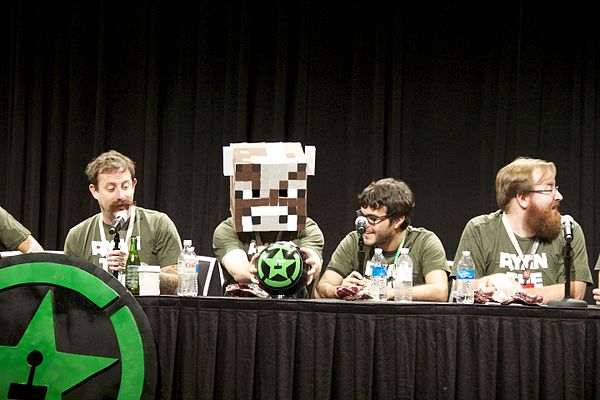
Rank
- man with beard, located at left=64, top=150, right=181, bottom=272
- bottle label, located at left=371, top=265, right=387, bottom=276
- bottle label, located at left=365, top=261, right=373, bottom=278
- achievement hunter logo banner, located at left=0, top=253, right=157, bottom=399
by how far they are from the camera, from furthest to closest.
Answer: man with beard, located at left=64, top=150, right=181, bottom=272 → bottle label, located at left=365, top=261, right=373, bottom=278 → bottle label, located at left=371, top=265, right=387, bottom=276 → achievement hunter logo banner, located at left=0, top=253, right=157, bottom=399

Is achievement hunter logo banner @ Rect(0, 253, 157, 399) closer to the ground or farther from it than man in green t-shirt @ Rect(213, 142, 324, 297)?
closer to the ground

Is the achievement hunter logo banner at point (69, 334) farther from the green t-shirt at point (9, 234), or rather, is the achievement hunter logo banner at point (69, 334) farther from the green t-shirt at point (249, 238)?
the green t-shirt at point (9, 234)

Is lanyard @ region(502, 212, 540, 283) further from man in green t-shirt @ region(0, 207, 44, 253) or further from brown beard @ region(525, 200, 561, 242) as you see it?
man in green t-shirt @ region(0, 207, 44, 253)

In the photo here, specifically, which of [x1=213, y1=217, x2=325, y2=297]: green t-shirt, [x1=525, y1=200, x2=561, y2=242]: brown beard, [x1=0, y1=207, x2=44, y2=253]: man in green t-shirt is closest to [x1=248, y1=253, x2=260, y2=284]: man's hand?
[x1=213, y1=217, x2=325, y2=297]: green t-shirt

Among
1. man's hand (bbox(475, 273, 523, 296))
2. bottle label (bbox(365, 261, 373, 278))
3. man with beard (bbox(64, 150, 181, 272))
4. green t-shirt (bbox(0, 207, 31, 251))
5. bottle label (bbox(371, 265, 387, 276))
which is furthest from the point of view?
green t-shirt (bbox(0, 207, 31, 251))

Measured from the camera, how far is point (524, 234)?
12.7 ft

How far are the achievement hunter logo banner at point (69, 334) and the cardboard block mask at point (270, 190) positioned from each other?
2.89 feet

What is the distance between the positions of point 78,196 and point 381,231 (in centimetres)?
317

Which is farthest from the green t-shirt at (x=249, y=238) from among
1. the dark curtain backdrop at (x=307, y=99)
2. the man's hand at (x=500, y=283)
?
the dark curtain backdrop at (x=307, y=99)

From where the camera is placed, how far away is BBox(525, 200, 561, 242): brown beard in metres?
3.77

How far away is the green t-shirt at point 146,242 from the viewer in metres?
4.13

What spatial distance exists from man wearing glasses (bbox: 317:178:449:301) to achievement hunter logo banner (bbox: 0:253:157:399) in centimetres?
125

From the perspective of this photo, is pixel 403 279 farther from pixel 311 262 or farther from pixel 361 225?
pixel 311 262

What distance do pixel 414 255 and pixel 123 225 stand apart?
4.91ft
